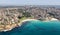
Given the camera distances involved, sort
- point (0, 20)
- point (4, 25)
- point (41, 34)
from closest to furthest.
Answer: point (41, 34) < point (4, 25) < point (0, 20)

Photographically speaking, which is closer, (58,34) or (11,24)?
(58,34)

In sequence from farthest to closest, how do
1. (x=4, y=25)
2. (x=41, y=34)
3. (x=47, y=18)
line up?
(x=47, y=18) → (x=4, y=25) → (x=41, y=34)

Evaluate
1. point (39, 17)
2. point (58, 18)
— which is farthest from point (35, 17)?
point (58, 18)

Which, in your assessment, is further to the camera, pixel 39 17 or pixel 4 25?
pixel 39 17

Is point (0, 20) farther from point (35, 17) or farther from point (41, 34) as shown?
point (35, 17)

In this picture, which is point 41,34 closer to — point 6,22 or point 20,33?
point 20,33

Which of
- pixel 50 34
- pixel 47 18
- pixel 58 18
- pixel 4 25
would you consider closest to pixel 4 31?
pixel 4 25

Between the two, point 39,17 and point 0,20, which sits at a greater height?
point 0,20

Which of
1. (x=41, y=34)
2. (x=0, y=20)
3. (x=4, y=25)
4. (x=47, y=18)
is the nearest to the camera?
(x=41, y=34)

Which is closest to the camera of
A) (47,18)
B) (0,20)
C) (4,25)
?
(4,25)
